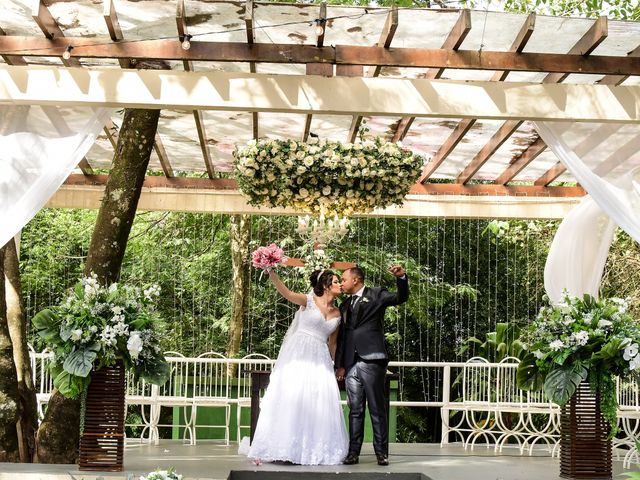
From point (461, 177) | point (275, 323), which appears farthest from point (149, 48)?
point (275, 323)

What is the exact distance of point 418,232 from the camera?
639 inches

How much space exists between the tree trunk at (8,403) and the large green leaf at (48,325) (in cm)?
55

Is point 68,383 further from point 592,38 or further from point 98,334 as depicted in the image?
point 592,38

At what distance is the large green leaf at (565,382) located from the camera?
6316mm

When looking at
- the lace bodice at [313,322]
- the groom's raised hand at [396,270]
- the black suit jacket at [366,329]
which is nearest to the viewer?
the groom's raised hand at [396,270]

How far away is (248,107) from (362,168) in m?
1.83

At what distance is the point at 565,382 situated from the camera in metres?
6.34

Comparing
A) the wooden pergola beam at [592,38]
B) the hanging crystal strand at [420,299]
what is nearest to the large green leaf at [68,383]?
the wooden pergola beam at [592,38]

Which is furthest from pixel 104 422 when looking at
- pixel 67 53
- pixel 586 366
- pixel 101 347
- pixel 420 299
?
pixel 420 299

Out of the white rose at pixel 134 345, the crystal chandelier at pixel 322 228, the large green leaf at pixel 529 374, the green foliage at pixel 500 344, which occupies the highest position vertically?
the crystal chandelier at pixel 322 228

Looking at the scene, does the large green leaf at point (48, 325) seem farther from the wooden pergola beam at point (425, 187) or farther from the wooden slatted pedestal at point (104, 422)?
the wooden pergola beam at point (425, 187)

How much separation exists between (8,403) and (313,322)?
2.35m

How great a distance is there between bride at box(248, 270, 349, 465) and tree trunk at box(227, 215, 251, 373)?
6.97 metres

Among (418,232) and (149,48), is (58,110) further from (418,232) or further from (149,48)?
(418,232)
